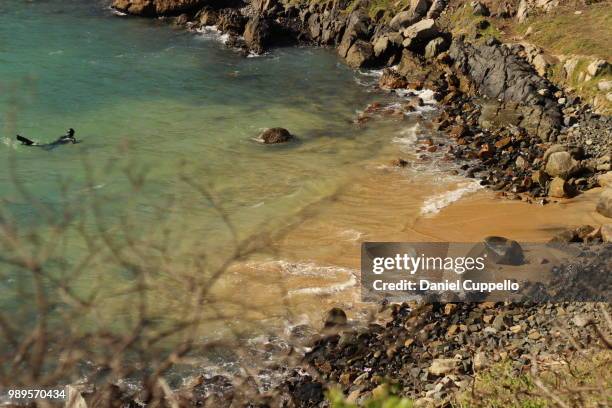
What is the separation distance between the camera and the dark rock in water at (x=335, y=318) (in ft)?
53.6

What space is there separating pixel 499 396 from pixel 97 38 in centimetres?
3561

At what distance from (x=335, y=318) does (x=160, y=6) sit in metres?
32.6

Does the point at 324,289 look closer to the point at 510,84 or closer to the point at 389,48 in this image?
the point at 510,84

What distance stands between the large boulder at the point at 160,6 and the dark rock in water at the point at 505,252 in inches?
1196

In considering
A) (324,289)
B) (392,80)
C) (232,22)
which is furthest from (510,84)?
(232,22)

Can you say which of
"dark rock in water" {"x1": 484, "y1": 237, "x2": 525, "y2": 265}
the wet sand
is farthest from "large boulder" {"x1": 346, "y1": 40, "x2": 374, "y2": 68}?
"dark rock in water" {"x1": 484, "y1": 237, "x2": 525, "y2": 265}

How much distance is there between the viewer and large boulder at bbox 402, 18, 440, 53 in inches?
1396

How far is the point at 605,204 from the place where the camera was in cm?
2022

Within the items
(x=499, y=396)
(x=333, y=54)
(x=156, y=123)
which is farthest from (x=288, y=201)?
(x=333, y=54)

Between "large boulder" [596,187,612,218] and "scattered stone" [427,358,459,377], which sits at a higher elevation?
"large boulder" [596,187,612,218]

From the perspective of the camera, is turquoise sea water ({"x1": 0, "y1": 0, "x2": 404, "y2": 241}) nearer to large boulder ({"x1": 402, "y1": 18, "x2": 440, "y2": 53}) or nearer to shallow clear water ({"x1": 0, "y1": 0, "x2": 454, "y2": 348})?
shallow clear water ({"x1": 0, "y1": 0, "x2": 454, "y2": 348})

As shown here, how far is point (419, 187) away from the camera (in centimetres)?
2402

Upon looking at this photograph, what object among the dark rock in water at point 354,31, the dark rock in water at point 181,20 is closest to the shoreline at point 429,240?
the dark rock in water at point 354,31

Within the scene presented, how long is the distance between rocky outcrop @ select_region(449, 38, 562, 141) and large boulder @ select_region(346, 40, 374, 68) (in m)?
4.16
